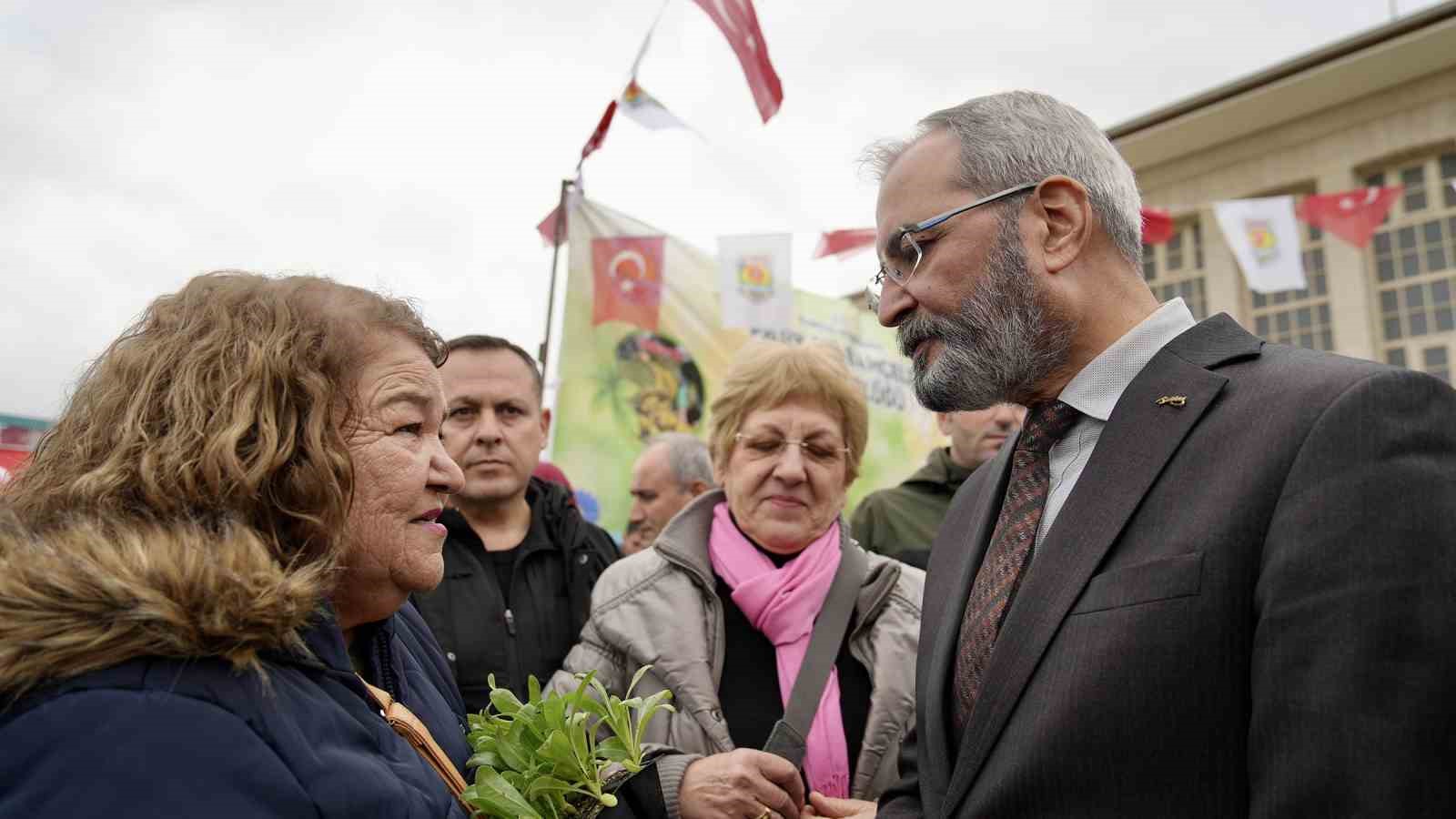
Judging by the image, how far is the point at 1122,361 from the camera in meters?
2.18

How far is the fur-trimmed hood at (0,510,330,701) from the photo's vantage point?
4.47 ft

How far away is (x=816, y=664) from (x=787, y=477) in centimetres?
58

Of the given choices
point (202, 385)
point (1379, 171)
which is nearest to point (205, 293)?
point (202, 385)

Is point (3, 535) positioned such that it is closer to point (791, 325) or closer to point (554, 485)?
point (554, 485)

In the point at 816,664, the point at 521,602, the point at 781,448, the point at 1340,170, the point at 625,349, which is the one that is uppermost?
the point at 1340,170

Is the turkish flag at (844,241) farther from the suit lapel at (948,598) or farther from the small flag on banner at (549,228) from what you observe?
the suit lapel at (948,598)

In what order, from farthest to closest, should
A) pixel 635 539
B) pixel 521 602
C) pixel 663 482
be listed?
pixel 635 539, pixel 663 482, pixel 521 602

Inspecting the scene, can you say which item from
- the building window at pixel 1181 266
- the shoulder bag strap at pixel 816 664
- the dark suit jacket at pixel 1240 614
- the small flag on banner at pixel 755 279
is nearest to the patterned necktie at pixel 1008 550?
the dark suit jacket at pixel 1240 614

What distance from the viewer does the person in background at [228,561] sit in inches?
52.8

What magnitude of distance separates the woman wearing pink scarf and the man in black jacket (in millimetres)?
467

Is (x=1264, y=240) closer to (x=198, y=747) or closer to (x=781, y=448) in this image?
(x=781, y=448)

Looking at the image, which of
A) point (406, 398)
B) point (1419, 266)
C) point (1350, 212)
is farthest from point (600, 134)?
point (1419, 266)

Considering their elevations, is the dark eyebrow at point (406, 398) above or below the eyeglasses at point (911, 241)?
below

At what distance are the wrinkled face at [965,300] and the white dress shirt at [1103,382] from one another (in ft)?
0.28
